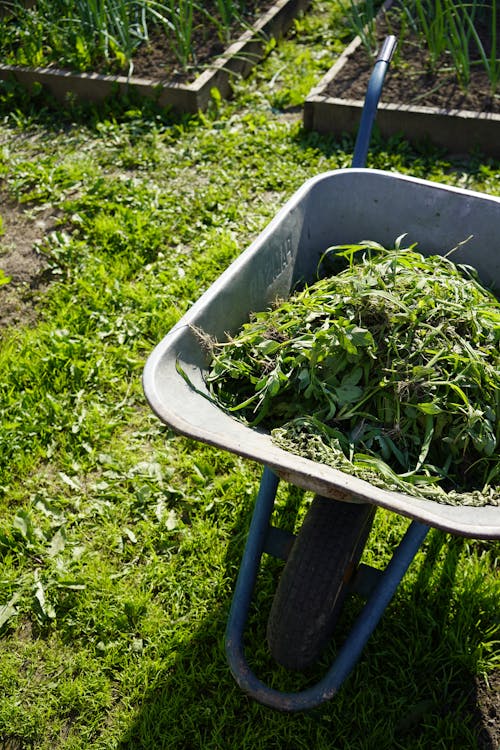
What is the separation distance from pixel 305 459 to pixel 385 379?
13.4 inches

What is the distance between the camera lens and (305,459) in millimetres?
1236

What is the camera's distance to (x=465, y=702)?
70.5 inches

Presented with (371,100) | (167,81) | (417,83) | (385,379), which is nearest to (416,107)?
(417,83)

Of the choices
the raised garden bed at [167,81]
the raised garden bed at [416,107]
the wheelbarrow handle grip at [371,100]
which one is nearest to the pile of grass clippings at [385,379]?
the wheelbarrow handle grip at [371,100]

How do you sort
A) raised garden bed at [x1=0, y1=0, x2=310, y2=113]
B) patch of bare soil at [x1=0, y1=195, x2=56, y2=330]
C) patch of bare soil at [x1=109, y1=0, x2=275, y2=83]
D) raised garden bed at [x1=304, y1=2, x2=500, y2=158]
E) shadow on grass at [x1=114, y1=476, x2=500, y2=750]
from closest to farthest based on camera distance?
shadow on grass at [x1=114, y1=476, x2=500, y2=750]
patch of bare soil at [x1=0, y1=195, x2=56, y2=330]
raised garden bed at [x1=304, y1=2, x2=500, y2=158]
raised garden bed at [x1=0, y1=0, x2=310, y2=113]
patch of bare soil at [x1=109, y1=0, x2=275, y2=83]

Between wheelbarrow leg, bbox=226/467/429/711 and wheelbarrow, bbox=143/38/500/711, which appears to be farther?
wheelbarrow leg, bbox=226/467/429/711

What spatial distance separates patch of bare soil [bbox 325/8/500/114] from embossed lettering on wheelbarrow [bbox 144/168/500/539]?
2.33 m

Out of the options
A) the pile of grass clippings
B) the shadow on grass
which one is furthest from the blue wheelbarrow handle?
the shadow on grass

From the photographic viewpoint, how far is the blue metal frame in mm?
1523

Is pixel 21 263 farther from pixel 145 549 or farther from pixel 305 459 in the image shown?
pixel 305 459

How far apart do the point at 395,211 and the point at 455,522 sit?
3.47 feet

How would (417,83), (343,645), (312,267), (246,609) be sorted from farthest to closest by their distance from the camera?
(417,83), (312,267), (246,609), (343,645)

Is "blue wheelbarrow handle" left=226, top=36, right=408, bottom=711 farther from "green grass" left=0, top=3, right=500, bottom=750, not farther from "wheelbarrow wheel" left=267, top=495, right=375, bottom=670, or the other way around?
"green grass" left=0, top=3, right=500, bottom=750

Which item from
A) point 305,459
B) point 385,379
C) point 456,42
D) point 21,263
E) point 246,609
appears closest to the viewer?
point 305,459
